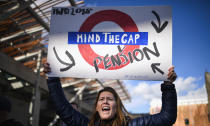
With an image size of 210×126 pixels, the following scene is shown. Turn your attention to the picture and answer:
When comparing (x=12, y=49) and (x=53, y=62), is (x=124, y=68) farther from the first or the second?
(x=12, y=49)

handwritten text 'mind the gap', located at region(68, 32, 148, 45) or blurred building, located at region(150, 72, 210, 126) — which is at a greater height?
handwritten text 'mind the gap', located at region(68, 32, 148, 45)

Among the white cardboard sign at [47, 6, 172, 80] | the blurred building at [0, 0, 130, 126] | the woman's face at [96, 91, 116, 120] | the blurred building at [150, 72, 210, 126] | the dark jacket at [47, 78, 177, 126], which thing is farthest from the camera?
the blurred building at [150, 72, 210, 126]

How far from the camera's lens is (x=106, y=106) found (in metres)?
1.87

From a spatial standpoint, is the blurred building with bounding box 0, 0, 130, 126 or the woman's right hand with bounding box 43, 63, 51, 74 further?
the blurred building with bounding box 0, 0, 130, 126

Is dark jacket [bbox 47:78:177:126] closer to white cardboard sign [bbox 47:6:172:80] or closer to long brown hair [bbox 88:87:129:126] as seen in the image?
long brown hair [bbox 88:87:129:126]

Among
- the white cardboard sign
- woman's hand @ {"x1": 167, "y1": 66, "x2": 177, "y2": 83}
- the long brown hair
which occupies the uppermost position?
the white cardboard sign

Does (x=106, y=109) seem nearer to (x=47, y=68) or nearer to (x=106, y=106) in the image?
(x=106, y=106)

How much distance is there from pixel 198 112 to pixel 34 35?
9.79m

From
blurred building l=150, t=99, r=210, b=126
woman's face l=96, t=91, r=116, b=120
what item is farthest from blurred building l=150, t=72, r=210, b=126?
woman's face l=96, t=91, r=116, b=120

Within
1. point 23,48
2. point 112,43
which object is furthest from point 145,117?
point 23,48

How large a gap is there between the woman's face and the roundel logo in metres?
0.30

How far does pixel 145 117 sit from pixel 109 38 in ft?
2.99

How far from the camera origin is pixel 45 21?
886 cm

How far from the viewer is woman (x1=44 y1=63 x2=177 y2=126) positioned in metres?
1.70
